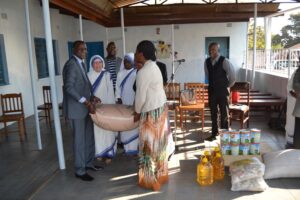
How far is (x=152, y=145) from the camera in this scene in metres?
2.90

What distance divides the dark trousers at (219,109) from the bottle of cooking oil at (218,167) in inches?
50.0

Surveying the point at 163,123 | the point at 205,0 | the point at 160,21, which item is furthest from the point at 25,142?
the point at 205,0

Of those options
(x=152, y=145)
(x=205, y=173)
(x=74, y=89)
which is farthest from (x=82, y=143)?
(x=205, y=173)

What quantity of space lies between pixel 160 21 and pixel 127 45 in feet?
5.39

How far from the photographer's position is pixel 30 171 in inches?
142

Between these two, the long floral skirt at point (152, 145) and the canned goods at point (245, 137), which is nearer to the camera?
the long floral skirt at point (152, 145)

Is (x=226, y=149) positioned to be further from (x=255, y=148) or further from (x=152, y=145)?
(x=152, y=145)

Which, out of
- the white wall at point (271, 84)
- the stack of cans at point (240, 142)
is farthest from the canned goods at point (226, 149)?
the white wall at point (271, 84)

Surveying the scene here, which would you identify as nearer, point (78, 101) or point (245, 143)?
point (78, 101)

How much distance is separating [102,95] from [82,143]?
0.69 m

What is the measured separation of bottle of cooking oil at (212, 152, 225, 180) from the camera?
3141 millimetres

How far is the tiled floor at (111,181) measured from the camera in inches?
111

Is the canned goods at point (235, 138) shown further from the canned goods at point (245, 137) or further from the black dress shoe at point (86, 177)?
the black dress shoe at point (86, 177)

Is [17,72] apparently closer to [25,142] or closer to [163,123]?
[25,142]
